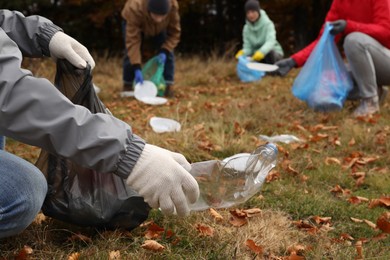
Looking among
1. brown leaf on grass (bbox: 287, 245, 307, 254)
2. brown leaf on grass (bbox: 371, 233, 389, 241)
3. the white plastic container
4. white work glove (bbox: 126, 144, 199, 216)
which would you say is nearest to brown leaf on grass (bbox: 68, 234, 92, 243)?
white work glove (bbox: 126, 144, 199, 216)

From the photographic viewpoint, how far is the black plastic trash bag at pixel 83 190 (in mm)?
1938

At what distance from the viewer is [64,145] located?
1.41m

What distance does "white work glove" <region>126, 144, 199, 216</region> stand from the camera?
58.4 inches

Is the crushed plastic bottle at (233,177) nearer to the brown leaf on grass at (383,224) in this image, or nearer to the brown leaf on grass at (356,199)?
the brown leaf on grass at (383,224)

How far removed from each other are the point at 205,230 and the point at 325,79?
3.01m

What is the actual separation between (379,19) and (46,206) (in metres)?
3.56

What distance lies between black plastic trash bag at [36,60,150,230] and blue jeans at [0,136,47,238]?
189 mm

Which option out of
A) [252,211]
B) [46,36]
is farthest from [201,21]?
[46,36]

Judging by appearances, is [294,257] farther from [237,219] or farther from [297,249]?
[237,219]

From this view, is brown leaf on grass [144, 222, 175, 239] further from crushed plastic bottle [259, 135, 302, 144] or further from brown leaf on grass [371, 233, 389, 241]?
crushed plastic bottle [259, 135, 302, 144]

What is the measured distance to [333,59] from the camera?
15.7ft

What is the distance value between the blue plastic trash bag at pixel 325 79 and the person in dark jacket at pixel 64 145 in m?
3.24

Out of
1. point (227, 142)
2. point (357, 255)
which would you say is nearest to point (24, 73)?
point (357, 255)

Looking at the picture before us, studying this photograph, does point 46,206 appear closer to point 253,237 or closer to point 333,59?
point 253,237
